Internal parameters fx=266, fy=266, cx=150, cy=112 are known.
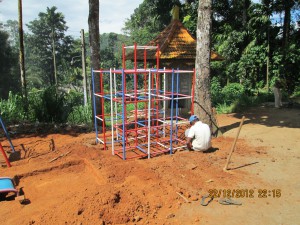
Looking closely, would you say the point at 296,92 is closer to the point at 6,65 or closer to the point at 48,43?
the point at 6,65

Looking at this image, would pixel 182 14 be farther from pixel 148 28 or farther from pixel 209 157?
pixel 209 157

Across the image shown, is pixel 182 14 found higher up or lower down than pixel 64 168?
higher up

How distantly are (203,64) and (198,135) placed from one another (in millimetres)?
2319

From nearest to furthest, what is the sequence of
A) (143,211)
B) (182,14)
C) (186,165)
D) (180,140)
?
1. (143,211)
2. (186,165)
3. (180,140)
4. (182,14)

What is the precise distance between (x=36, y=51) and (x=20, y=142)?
135 feet

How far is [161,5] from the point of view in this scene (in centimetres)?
2227

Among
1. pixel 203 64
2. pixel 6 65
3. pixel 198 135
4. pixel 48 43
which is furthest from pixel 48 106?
pixel 48 43

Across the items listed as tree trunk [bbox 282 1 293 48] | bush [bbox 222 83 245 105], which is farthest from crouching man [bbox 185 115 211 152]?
tree trunk [bbox 282 1 293 48]

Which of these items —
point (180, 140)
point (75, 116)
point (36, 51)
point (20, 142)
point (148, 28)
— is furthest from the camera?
point (36, 51)

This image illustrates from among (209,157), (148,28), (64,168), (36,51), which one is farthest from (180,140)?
(36,51)

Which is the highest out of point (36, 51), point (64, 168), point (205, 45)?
point (36, 51)

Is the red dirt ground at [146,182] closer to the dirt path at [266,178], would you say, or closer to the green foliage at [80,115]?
the dirt path at [266,178]
